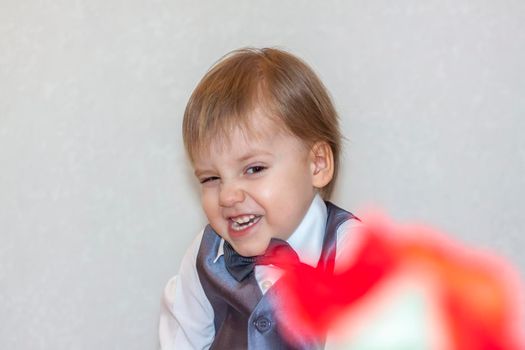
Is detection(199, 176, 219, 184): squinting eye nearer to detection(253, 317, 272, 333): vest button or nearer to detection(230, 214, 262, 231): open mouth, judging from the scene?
detection(230, 214, 262, 231): open mouth

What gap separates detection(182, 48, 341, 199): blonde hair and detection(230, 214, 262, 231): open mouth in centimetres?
10

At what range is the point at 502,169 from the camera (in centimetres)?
114

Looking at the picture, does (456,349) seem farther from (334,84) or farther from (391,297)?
(334,84)

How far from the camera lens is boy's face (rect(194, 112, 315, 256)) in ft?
3.32

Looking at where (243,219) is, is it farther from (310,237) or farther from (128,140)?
(128,140)

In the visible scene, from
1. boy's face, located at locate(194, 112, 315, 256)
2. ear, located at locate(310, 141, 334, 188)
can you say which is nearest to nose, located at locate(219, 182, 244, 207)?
boy's face, located at locate(194, 112, 315, 256)

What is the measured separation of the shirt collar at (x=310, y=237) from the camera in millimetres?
1058

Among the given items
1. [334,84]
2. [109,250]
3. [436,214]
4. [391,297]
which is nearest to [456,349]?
[391,297]

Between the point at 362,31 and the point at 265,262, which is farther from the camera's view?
the point at 362,31

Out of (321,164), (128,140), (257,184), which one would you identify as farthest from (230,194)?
(128,140)

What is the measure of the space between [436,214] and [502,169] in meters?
0.11

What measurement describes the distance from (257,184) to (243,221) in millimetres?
59

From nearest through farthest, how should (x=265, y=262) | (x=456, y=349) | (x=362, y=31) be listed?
(x=456, y=349)
(x=265, y=262)
(x=362, y=31)

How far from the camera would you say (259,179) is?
3.34ft
